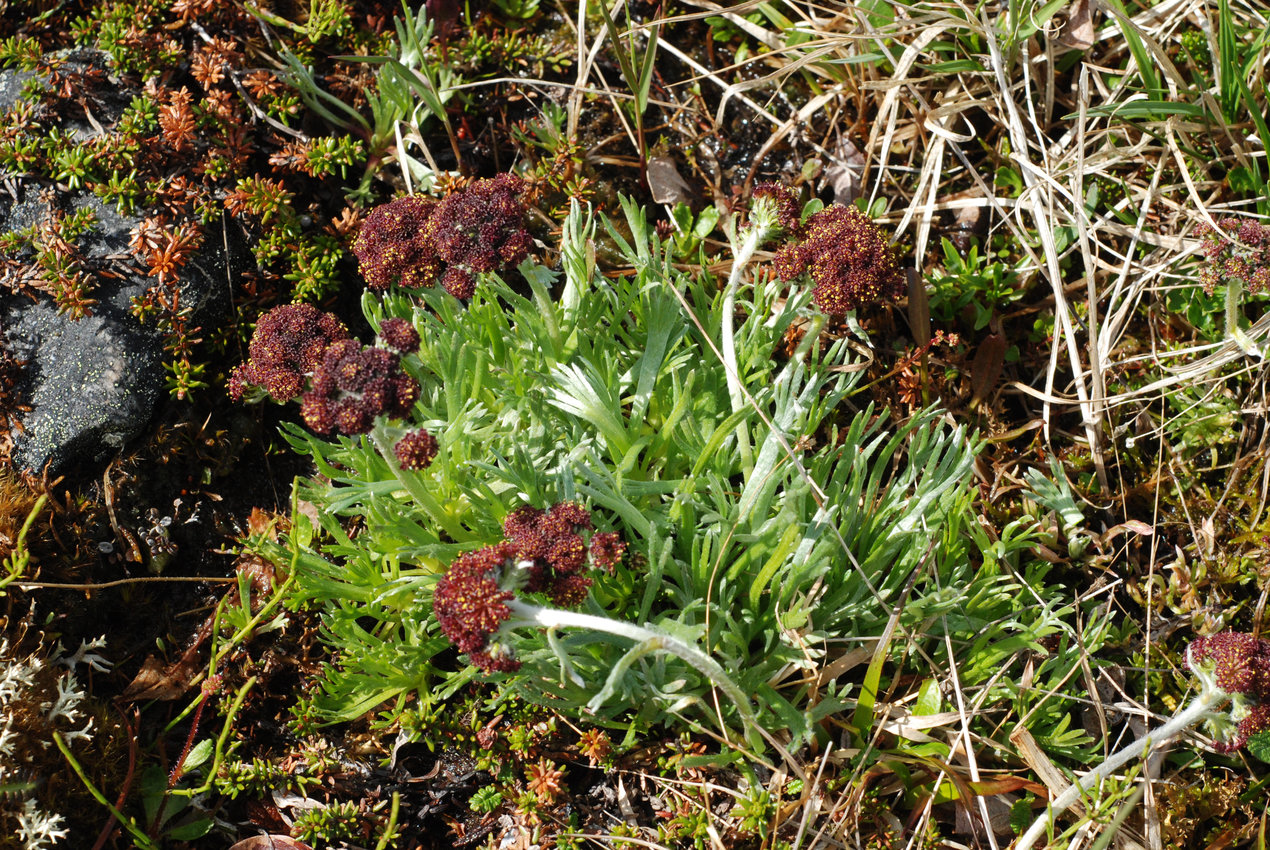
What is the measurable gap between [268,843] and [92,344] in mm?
2050

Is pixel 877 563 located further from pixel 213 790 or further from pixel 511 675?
pixel 213 790

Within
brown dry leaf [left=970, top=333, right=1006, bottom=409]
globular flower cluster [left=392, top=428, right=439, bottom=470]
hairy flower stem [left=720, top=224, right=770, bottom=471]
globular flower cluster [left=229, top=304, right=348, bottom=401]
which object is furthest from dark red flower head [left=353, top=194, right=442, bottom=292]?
brown dry leaf [left=970, top=333, right=1006, bottom=409]

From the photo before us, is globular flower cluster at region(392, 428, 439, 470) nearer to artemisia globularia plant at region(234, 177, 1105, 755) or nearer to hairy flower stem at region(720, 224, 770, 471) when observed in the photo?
artemisia globularia plant at region(234, 177, 1105, 755)

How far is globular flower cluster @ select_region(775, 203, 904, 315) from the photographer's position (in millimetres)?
3072

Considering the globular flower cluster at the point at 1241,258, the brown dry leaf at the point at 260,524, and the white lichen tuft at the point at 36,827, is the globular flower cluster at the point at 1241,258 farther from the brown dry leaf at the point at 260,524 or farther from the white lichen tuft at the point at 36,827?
the white lichen tuft at the point at 36,827

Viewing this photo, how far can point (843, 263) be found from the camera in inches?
121

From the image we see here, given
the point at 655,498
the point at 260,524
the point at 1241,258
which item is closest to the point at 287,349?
the point at 260,524

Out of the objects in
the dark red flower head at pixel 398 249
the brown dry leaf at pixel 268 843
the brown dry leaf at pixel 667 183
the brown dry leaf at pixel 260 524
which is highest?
the dark red flower head at pixel 398 249

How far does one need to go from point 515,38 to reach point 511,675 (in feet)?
10.0

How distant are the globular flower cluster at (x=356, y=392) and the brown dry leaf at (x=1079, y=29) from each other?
3479 mm

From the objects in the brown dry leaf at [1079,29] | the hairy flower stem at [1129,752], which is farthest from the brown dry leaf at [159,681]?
the brown dry leaf at [1079,29]

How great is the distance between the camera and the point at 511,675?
10.5ft

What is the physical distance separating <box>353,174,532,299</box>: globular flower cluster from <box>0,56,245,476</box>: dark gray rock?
3.86ft

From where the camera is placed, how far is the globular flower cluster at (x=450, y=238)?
10.0 ft
